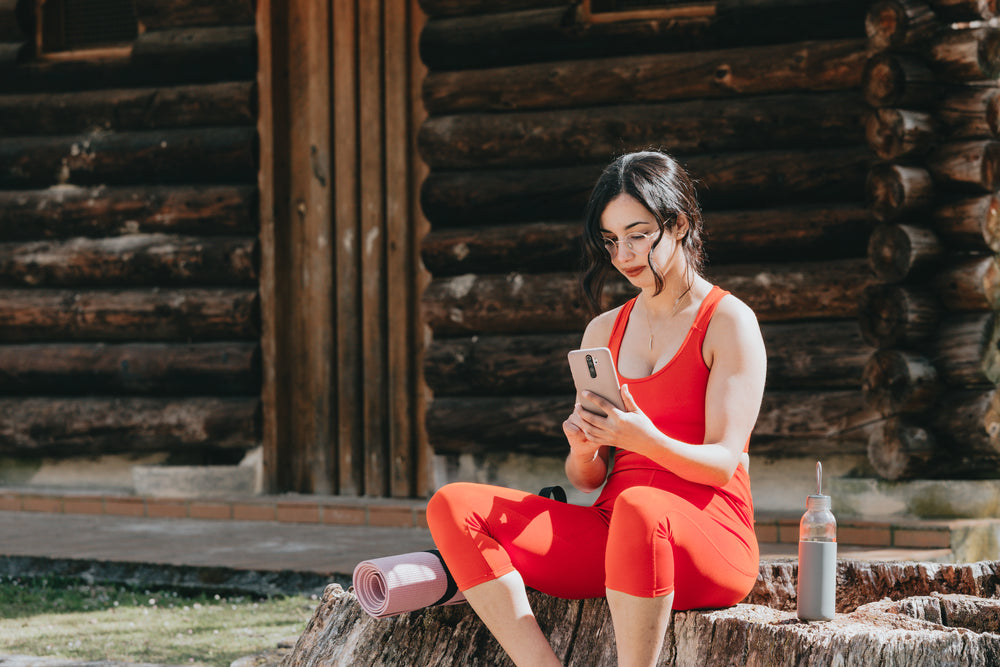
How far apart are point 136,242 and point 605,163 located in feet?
10.0

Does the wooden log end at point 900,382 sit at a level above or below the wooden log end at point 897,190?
below

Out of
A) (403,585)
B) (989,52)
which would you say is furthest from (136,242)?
(403,585)

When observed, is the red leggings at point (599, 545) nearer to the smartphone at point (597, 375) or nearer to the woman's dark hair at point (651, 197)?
the smartphone at point (597, 375)

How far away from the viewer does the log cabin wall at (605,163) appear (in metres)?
6.68

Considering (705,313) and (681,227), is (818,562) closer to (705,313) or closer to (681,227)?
(705,313)

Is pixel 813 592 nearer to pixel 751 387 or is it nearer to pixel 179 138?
pixel 751 387

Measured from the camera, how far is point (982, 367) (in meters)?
6.05

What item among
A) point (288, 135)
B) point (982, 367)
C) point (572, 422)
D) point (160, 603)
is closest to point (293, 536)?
point (160, 603)

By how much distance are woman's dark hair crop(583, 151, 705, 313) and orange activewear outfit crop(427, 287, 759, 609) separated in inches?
5.8

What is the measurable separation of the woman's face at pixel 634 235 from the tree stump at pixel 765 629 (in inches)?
30.4

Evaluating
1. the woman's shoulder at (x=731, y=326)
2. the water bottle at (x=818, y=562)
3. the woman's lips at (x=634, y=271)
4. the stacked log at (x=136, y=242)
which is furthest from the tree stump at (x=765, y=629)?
the stacked log at (x=136, y=242)

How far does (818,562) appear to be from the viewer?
275 cm

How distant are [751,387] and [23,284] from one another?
21.8 ft

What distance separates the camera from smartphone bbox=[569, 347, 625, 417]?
2697 mm
